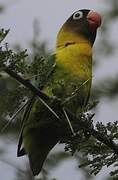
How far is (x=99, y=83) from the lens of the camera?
5.25 meters

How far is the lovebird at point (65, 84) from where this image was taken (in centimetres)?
295

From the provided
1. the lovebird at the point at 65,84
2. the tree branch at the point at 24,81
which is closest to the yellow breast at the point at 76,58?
the lovebird at the point at 65,84

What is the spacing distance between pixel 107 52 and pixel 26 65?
4.14m

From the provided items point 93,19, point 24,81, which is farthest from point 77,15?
point 24,81

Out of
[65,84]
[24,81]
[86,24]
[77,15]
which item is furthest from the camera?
[77,15]

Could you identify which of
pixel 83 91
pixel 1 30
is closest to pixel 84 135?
pixel 1 30

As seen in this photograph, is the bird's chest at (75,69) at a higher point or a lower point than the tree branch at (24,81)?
lower

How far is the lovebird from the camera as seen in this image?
116 inches

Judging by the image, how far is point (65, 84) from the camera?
9.67ft

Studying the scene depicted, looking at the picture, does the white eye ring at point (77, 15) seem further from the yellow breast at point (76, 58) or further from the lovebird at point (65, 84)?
the yellow breast at point (76, 58)

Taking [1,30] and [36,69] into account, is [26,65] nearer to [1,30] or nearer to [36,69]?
[36,69]

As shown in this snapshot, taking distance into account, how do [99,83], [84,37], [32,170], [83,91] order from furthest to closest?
[99,83], [84,37], [83,91], [32,170]

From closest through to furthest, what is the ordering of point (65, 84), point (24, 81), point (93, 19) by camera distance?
point (24, 81) < point (65, 84) < point (93, 19)

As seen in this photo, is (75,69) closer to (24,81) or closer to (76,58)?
(76,58)
